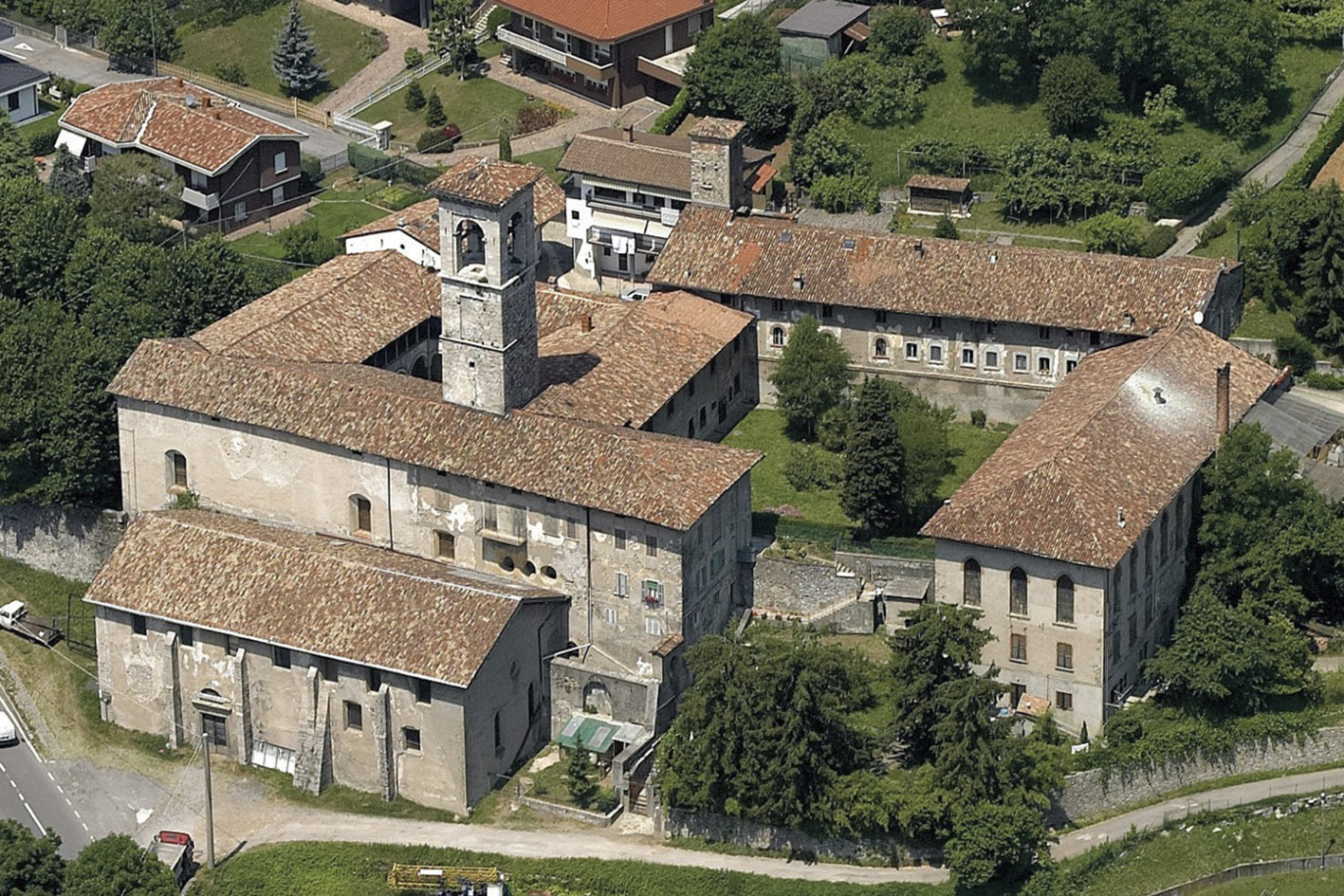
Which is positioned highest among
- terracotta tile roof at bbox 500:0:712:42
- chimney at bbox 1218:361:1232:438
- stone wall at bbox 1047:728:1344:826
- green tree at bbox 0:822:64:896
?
terracotta tile roof at bbox 500:0:712:42

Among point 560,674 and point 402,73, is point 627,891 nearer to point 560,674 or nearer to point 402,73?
point 560,674

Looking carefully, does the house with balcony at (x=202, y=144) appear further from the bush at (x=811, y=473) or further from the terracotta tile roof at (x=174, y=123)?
the bush at (x=811, y=473)

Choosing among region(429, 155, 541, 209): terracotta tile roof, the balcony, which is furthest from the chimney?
the balcony

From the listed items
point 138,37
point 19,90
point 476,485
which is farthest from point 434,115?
point 476,485

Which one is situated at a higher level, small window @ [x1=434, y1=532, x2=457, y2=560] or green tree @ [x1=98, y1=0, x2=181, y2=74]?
green tree @ [x1=98, y1=0, x2=181, y2=74]

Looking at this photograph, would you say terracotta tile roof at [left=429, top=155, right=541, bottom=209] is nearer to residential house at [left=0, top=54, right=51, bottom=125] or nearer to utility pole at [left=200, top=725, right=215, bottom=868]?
utility pole at [left=200, top=725, right=215, bottom=868]

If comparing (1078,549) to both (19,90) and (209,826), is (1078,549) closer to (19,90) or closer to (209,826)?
(209,826)
